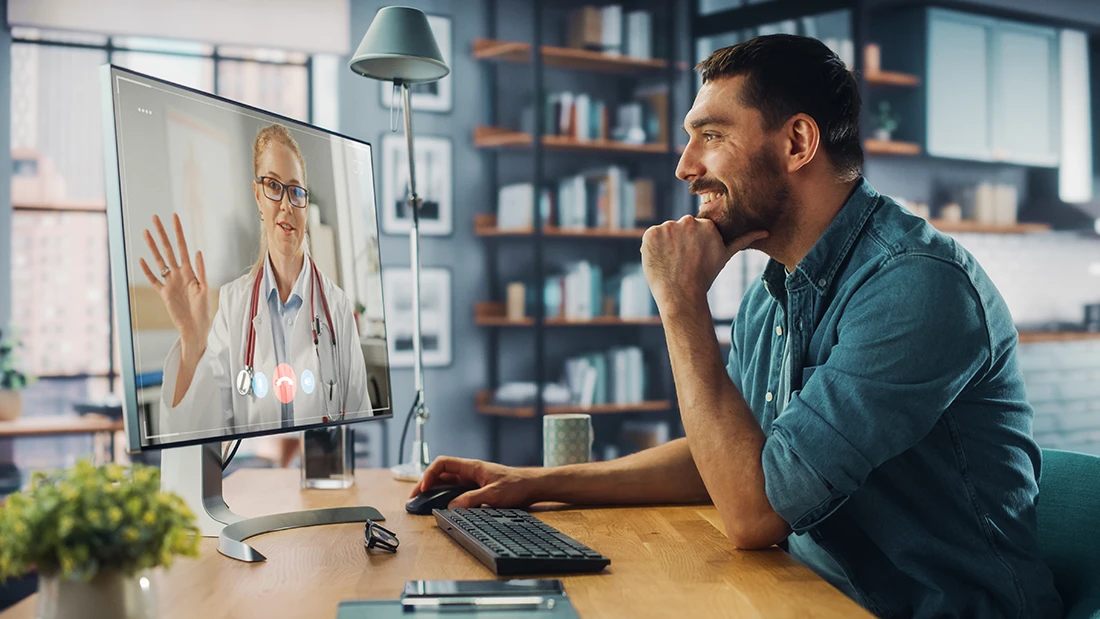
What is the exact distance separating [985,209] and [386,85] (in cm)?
354

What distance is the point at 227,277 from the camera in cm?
120

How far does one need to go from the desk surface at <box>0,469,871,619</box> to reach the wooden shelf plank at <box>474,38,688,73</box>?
3.75 meters

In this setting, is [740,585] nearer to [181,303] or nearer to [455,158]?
[181,303]

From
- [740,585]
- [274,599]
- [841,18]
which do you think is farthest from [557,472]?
[841,18]

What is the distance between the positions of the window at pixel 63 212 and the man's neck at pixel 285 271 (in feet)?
12.3

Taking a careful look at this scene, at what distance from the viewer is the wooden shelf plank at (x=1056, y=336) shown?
5.38 m

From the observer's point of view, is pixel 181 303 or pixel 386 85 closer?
pixel 181 303

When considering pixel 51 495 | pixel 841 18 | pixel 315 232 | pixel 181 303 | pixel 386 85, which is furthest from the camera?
pixel 386 85

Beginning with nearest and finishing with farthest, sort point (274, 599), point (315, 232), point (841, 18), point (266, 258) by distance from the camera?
1. point (274, 599)
2. point (266, 258)
3. point (315, 232)
4. point (841, 18)

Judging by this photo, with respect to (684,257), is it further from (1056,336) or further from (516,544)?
(1056,336)

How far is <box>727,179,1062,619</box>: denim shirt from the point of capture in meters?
1.16

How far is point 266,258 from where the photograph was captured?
1274 mm

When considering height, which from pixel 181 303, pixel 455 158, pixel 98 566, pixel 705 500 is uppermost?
pixel 455 158

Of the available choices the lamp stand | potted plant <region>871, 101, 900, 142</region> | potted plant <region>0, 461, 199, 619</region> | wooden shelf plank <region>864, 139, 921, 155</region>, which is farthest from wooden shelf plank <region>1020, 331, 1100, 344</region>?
potted plant <region>0, 461, 199, 619</region>
